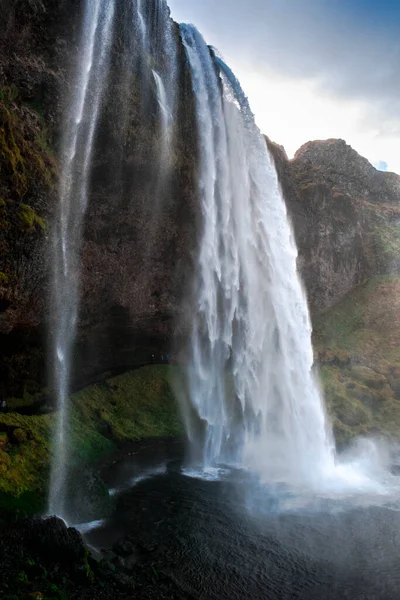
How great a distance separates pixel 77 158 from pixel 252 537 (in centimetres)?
1570

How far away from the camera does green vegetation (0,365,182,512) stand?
13.5m

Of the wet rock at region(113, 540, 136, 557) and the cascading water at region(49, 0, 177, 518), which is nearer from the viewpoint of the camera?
the wet rock at region(113, 540, 136, 557)

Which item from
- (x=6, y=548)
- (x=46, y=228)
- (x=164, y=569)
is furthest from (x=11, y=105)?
(x=164, y=569)

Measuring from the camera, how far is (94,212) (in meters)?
21.3

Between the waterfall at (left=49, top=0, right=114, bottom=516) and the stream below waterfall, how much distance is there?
4619mm

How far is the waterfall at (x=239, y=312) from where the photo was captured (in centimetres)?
2425

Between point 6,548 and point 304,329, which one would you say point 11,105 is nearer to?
Answer: point 6,548

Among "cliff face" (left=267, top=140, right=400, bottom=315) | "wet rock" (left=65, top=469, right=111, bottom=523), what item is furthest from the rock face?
"wet rock" (left=65, top=469, right=111, bottom=523)

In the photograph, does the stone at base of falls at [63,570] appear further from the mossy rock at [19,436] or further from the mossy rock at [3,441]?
the mossy rock at [19,436]

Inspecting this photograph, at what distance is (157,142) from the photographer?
862 inches

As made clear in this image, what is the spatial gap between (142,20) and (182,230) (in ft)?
33.3

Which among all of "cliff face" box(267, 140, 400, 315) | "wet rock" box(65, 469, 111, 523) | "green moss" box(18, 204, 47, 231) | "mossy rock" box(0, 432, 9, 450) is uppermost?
"cliff face" box(267, 140, 400, 315)

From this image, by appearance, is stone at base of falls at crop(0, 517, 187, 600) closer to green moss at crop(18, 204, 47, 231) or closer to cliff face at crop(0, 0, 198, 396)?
cliff face at crop(0, 0, 198, 396)

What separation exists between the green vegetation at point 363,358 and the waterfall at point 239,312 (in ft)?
8.91
